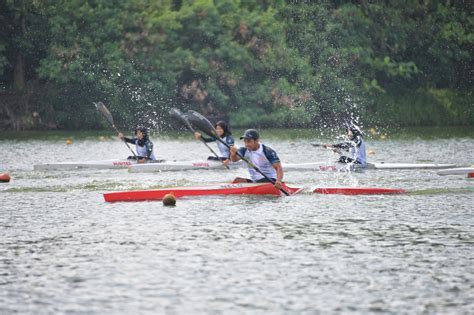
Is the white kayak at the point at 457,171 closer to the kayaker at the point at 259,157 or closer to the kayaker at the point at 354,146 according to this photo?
the kayaker at the point at 354,146

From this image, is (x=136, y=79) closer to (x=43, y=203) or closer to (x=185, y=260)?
(x=43, y=203)

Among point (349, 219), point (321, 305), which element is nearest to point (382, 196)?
point (349, 219)

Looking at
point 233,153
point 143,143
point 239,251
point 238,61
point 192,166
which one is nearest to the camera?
point 239,251

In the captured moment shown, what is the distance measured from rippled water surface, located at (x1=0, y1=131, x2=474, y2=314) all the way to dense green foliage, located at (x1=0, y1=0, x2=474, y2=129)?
41.8 m

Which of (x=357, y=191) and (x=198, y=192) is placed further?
(x=357, y=191)

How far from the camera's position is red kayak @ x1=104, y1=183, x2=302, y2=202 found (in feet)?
82.2

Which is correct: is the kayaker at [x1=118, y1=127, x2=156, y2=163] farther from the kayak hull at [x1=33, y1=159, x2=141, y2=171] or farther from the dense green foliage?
the dense green foliage

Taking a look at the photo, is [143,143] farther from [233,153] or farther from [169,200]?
[169,200]

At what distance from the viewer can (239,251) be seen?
17.8 metres

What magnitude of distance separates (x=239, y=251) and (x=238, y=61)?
190ft

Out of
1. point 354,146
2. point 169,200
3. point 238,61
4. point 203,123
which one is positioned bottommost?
point 169,200

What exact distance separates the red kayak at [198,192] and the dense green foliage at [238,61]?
45796 millimetres

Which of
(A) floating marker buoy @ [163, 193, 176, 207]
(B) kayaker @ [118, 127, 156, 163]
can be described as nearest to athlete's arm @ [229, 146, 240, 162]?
(A) floating marker buoy @ [163, 193, 176, 207]

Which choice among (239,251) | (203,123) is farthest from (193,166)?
(239,251)
